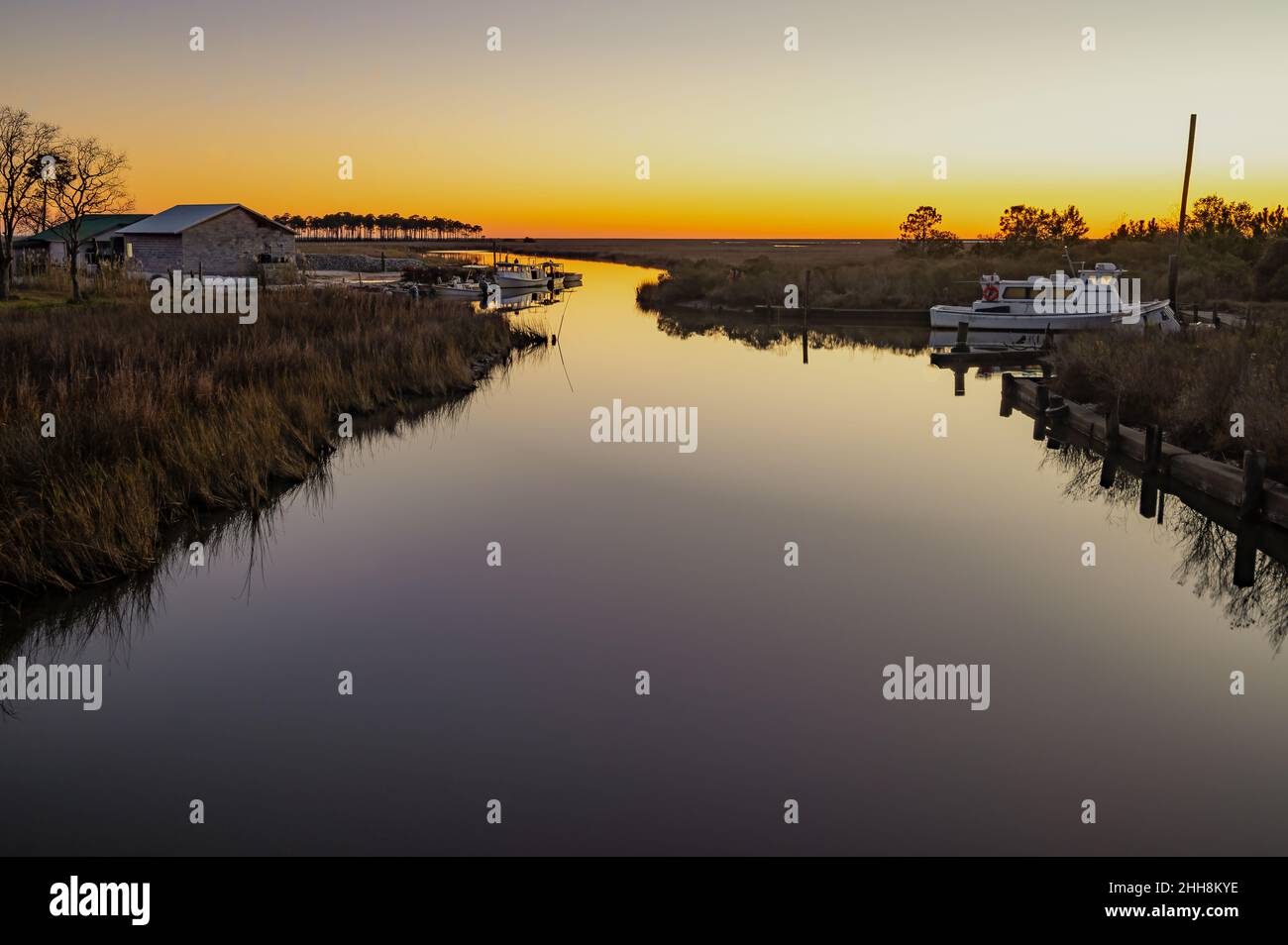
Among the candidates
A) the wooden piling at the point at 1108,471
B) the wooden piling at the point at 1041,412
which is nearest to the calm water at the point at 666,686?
the wooden piling at the point at 1108,471

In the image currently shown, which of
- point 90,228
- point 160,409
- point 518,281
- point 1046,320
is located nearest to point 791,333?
point 1046,320

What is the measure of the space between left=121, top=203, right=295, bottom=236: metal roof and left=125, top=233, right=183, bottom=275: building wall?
44cm

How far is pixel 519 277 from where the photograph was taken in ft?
221

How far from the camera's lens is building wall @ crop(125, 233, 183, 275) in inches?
2066

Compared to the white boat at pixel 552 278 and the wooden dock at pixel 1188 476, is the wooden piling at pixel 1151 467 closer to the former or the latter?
the wooden dock at pixel 1188 476

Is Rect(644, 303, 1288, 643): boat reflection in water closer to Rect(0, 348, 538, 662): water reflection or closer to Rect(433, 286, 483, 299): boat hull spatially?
Rect(0, 348, 538, 662): water reflection

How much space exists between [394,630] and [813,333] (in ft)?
126

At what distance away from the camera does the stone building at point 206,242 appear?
5253 centimetres

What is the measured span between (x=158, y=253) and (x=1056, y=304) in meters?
44.5

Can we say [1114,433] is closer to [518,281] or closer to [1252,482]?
[1252,482]

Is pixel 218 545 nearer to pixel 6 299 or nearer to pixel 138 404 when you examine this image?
pixel 138 404

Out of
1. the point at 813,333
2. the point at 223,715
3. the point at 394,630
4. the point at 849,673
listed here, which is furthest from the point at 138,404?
the point at 813,333

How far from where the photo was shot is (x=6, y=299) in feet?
126

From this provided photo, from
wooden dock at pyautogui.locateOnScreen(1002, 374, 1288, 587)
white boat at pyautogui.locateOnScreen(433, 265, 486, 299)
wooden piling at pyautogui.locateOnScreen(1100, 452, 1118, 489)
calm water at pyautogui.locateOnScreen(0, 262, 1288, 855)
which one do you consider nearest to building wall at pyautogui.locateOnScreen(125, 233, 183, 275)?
white boat at pyautogui.locateOnScreen(433, 265, 486, 299)
